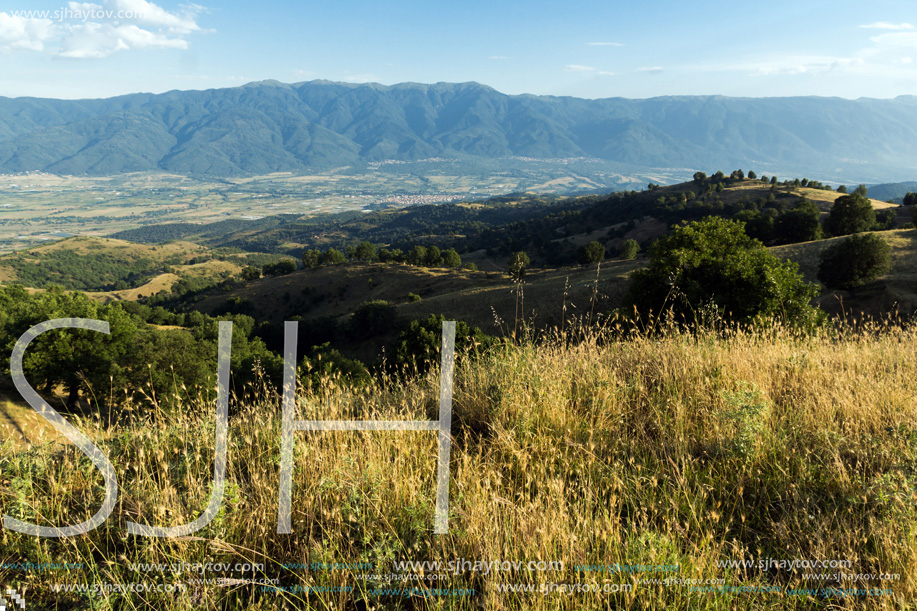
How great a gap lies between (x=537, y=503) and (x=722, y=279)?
18.7 metres

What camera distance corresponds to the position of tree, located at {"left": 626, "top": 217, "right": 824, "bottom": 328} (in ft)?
54.3

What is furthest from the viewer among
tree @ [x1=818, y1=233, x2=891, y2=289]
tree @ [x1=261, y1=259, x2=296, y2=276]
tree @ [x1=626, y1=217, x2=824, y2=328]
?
tree @ [x1=261, y1=259, x2=296, y2=276]

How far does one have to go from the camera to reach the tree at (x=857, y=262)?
2948 centimetres

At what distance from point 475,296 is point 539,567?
43.9 m

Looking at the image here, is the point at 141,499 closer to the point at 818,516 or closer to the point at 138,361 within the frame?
the point at 818,516

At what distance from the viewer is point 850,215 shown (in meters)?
51.0

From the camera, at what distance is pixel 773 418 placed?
4.01 m

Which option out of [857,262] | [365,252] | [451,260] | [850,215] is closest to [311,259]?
[365,252]

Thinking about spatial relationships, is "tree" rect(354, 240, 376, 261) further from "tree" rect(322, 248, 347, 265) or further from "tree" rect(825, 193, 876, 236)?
"tree" rect(825, 193, 876, 236)

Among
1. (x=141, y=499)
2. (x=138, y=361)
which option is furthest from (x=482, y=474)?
(x=138, y=361)

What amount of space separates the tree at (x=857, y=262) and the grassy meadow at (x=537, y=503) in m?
33.7

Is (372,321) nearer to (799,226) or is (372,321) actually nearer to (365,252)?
(799,226)

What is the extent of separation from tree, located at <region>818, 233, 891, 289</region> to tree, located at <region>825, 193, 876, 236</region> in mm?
26103

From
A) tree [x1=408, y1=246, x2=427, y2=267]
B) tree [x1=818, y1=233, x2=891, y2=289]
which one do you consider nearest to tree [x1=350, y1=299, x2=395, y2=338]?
tree [x1=408, y1=246, x2=427, y2=267]
